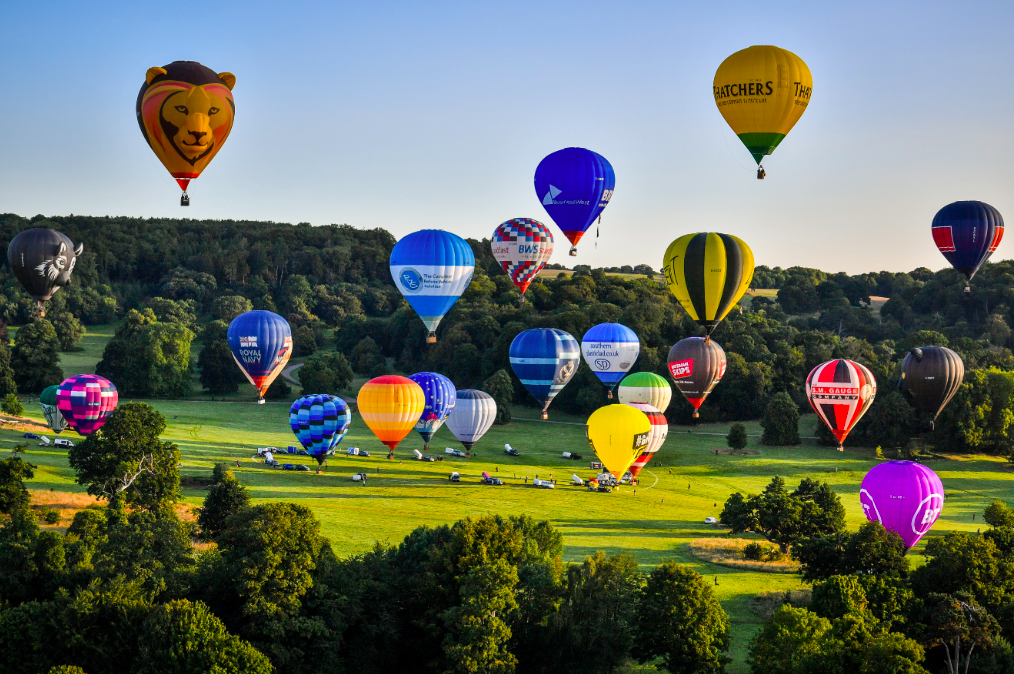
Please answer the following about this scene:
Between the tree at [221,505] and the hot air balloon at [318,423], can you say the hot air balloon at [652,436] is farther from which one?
the tree at [221,505]

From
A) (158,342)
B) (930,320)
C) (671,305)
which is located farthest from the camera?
(930,320)

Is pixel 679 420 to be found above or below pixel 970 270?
below

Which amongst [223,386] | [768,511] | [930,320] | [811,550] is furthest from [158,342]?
[930,320]

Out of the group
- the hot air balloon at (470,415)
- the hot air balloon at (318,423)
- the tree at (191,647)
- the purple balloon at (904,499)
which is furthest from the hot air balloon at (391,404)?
the tree at (191,647)

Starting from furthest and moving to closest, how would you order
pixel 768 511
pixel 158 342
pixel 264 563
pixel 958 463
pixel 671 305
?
pixel 671 305
pixel 158 342
pixel 958 463
pixel 768 511
pixel 264 563

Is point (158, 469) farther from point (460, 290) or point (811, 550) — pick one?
point (811, 550)

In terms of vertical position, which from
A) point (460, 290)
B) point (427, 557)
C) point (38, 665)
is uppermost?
point (460, 290)

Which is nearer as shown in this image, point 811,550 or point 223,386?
point 811,550

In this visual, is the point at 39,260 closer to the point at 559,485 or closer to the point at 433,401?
the point at 433,401
